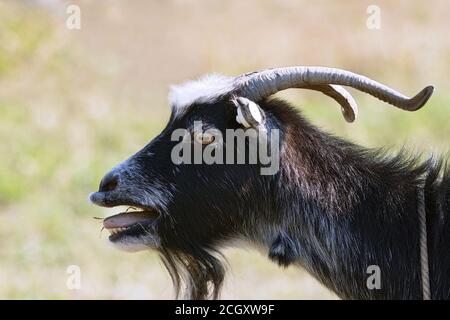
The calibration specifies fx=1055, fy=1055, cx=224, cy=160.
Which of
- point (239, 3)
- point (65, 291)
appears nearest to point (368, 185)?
point (65, 291)

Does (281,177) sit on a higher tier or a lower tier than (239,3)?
lower

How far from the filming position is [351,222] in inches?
213

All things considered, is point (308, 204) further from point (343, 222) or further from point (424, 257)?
point (424, 257)

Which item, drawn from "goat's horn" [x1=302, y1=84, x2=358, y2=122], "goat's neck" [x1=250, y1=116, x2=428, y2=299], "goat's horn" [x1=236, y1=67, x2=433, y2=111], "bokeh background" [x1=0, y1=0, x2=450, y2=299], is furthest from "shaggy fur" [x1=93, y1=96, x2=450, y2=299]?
"bokeh background" [x1=0, y1=0, x2=450, y2=299]

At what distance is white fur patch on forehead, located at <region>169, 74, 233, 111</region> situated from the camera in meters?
5.47

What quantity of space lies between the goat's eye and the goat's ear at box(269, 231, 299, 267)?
2.01 feet

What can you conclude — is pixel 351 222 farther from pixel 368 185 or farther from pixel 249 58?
pixel 249 58

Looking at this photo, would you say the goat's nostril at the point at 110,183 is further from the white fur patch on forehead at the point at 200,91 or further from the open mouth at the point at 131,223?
the white fur patch on forehead at the point at 200,91

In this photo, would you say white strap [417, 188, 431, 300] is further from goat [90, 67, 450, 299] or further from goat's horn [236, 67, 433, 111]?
goat's horn [236, 67, 433, 111]

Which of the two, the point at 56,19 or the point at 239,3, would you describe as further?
the point at 239,3

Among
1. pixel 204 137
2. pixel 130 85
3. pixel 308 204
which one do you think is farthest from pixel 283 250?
pixel 130 85

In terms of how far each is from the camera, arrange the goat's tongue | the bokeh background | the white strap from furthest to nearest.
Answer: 1. the bokeh background
2. the goat's tongue
3. the white strap

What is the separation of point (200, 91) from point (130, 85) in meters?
9.09

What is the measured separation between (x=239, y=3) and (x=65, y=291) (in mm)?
8053
